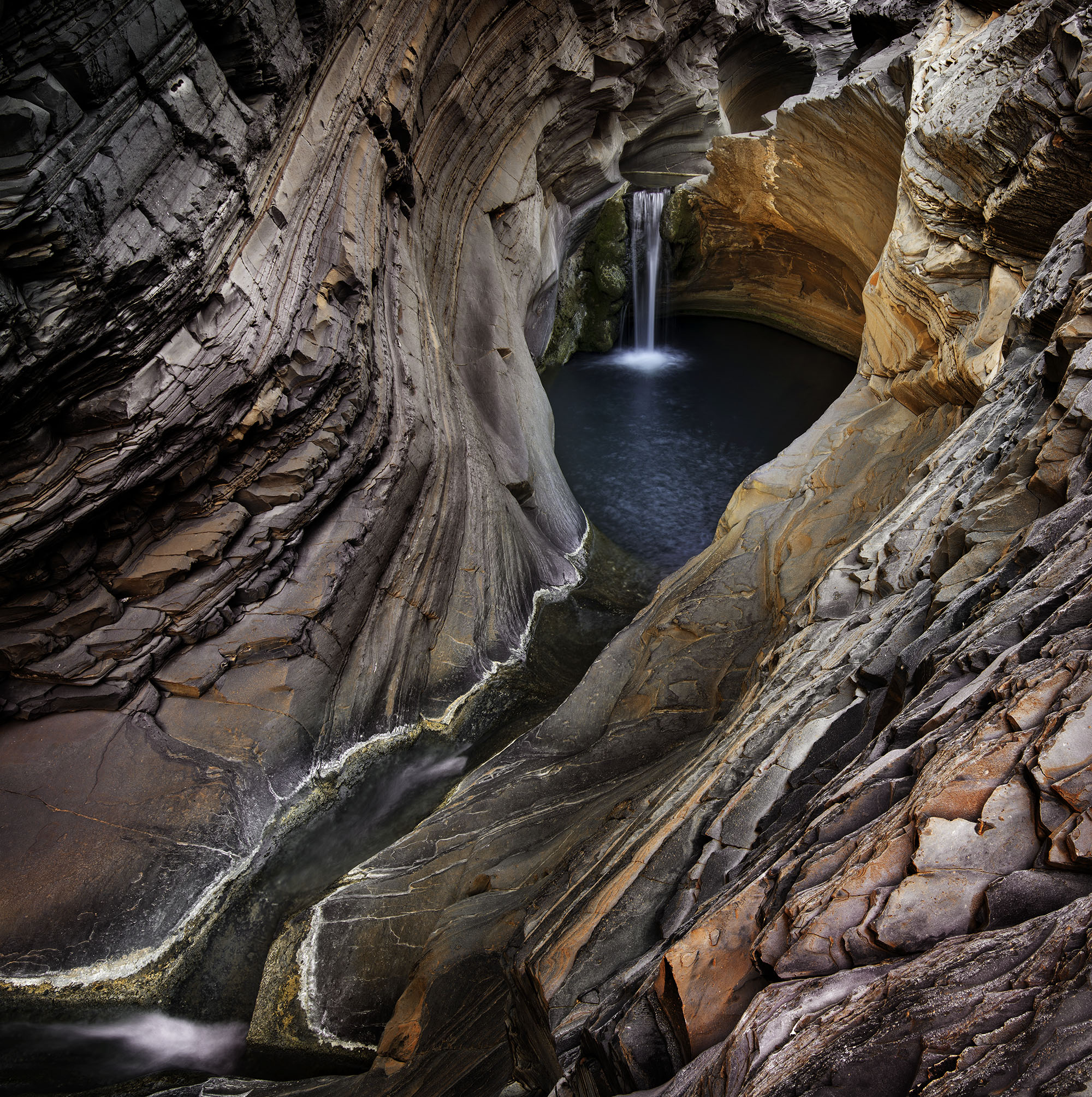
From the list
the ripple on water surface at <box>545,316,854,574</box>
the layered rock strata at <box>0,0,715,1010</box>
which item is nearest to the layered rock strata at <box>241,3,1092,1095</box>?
the layered rock strata at <box>0,0,715,1010</box>

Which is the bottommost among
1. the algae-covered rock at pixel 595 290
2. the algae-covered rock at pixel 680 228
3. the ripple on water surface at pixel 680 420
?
the ripple on water surface at pixel 680 420

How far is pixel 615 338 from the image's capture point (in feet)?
53.2

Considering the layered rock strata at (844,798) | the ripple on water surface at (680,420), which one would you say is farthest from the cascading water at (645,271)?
the layered rock strata at (844,798)

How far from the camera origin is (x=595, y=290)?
15.8m

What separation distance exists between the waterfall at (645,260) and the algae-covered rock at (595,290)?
0.24 m

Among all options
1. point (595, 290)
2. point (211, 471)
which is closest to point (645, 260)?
point (595, 290)

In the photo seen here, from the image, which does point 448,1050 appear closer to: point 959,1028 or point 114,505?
point 959,1028

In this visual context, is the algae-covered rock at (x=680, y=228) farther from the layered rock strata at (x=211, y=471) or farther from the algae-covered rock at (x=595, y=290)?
the layered rock strata at (x=211, y=471)

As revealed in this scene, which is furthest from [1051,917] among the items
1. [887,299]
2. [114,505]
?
[887,299]

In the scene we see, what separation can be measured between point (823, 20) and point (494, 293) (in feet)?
43.4

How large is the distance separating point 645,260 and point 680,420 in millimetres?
4646

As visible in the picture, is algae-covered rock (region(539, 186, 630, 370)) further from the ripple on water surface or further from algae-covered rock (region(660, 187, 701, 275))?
algae-covered rock (region(660, 187, 701, 275))

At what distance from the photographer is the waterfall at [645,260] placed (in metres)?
15.2

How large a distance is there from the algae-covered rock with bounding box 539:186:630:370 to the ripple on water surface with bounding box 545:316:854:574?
398 millimetres
